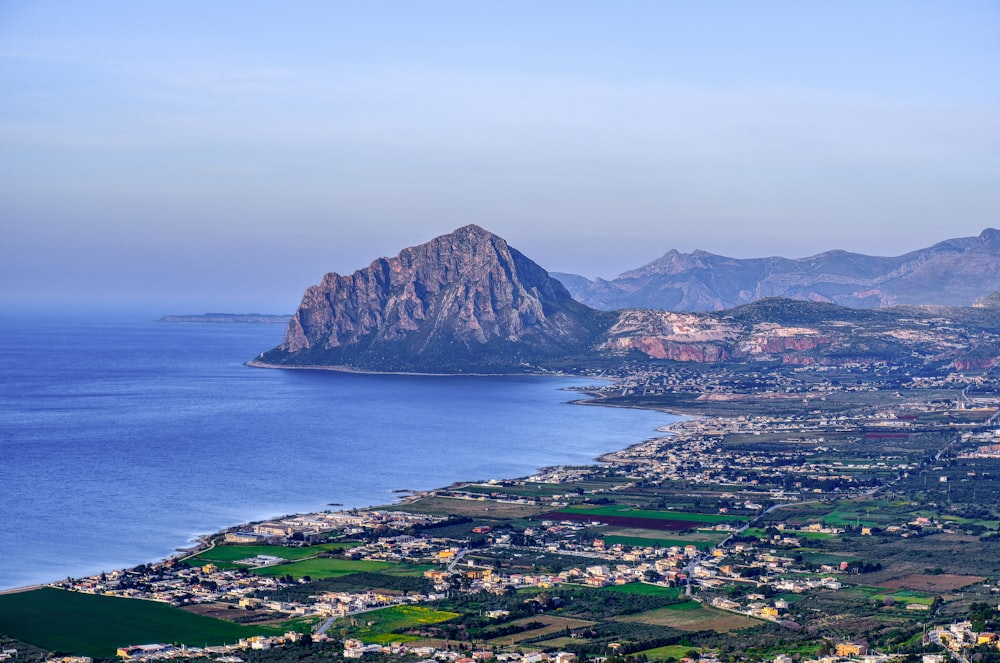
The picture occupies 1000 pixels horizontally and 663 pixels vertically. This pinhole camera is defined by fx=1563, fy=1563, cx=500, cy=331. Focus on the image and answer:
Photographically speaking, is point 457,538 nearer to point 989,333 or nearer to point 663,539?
point 663,539

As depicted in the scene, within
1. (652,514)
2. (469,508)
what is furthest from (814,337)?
(469,508)

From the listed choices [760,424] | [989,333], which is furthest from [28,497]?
[989,333]

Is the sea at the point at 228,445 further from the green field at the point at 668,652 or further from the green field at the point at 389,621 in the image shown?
the green field at the point at 668,652

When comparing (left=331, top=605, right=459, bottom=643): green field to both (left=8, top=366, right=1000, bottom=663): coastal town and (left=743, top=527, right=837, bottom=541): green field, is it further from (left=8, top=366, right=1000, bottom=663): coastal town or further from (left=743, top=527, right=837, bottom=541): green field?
(left=743, top=527, right=837, bottom=541): green field

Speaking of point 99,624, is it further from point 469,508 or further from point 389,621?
point 469,508

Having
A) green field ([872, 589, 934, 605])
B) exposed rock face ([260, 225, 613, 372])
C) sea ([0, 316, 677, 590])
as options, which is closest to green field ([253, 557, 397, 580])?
sea ([0, 316, 677, 590])

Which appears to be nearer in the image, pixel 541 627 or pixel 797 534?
pixel 541 627
